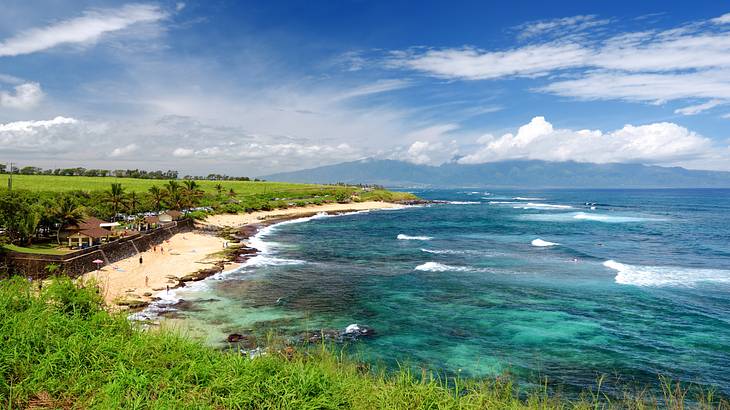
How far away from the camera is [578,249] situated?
55.7 meters

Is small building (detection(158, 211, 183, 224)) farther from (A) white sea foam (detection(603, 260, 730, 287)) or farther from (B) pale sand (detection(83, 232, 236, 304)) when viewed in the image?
(A) white sea foam (detection(603, 260, 730, 287))

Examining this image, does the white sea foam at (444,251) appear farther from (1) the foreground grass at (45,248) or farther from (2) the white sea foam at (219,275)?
(1) the foreground grass at (45,248)

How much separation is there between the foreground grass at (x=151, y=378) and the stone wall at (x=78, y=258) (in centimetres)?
1932

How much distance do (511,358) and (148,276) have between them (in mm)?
31556

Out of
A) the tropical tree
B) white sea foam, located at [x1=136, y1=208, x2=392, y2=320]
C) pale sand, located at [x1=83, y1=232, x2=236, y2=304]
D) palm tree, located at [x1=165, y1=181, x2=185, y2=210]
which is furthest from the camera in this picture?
palm tree, located at [x1=165, y1=181, x2=185, y2=210]

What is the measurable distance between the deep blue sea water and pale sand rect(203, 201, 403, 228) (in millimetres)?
28992

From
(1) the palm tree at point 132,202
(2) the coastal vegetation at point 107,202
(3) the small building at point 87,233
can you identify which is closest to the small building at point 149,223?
(2) the coastal vegetation at point 107,202

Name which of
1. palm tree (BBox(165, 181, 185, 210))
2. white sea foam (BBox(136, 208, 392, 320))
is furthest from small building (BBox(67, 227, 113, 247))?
palm tree (BBox(165, 181, 185, 210))

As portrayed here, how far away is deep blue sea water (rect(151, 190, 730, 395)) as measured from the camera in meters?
21.6

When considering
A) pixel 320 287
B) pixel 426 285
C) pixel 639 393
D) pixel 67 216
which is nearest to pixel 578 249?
pixel 426 285

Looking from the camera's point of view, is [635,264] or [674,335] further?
[635,264]

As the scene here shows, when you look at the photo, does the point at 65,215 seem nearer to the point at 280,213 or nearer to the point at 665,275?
the point at 665,275

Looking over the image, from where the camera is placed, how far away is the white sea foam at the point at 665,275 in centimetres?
3734

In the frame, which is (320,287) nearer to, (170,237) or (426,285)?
(426,285)
